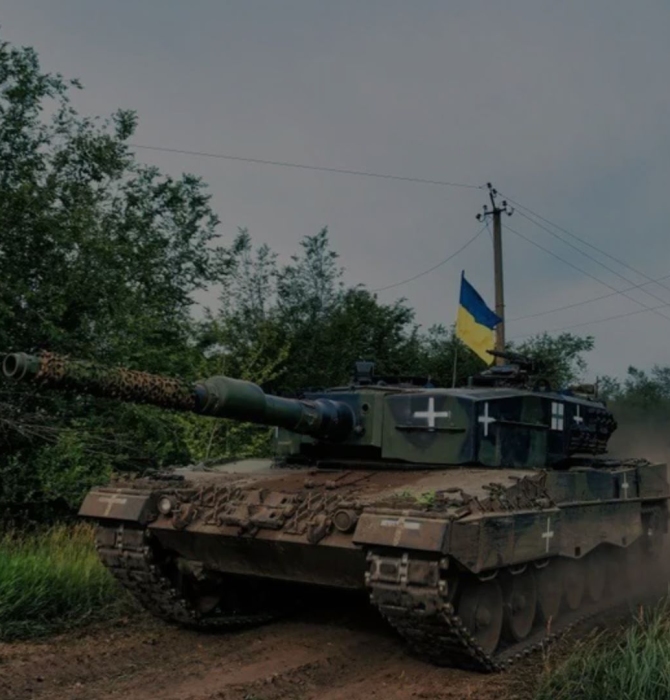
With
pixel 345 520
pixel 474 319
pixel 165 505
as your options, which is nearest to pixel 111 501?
pixel 165 505

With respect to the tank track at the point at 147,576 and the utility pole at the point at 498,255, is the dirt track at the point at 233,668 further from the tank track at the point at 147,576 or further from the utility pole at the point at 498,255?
the utility pole at the point at 498,255

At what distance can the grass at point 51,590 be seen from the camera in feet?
26.2

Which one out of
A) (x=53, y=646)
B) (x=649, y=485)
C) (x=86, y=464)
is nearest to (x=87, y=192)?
(x=86, y=464)

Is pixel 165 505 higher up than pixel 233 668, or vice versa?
pixel 165 505

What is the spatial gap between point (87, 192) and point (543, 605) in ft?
27.5

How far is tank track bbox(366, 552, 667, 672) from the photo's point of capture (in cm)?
617

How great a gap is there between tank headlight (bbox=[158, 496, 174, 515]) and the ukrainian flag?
32.5 ft

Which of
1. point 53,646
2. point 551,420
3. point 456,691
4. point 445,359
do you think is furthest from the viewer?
point 445,359

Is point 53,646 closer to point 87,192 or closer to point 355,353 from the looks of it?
point 87,192

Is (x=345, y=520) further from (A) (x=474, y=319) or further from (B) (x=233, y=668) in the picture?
(A) (x=474, y=319)

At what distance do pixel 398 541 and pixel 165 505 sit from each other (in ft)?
7.83

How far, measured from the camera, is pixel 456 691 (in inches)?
252

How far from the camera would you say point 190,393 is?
631cm

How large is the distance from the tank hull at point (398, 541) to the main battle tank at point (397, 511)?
0.02 metres
